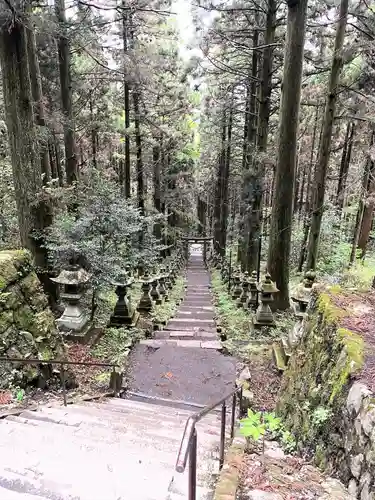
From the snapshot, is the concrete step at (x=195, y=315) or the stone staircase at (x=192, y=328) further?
the concrete step at (x=195, y=315)

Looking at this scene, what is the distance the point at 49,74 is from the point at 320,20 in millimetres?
8290

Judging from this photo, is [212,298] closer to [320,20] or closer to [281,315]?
[281,315]

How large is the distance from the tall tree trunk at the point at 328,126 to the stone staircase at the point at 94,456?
591 centimetres

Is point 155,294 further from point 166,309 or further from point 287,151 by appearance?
point 287,151

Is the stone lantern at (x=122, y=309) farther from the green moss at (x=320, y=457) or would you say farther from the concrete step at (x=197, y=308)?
the green moss at (x=320, y=457)

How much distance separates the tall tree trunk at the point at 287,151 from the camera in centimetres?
662

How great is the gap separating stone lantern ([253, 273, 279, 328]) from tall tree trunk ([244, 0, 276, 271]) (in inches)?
126

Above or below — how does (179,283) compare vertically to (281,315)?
below

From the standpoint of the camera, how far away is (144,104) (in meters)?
13.8

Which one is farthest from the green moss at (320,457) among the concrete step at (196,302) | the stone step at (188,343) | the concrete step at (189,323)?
the concrete step at (196,302)

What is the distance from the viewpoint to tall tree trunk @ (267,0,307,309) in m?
A: 6.62

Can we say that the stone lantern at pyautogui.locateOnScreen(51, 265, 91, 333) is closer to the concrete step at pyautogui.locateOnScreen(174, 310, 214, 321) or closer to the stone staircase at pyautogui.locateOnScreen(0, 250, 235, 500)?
the stone staircase at pyautogui.locateOnScreen(0, 250, 235, 500)

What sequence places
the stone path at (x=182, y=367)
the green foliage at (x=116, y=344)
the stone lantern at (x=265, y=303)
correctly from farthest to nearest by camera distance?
the stone lantern at (x=265, y=303) → the green foliage at (x=116, y=344) → the stone path at (x=182, y=367)

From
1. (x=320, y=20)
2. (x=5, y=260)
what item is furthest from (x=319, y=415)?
(x=320, y=20)
